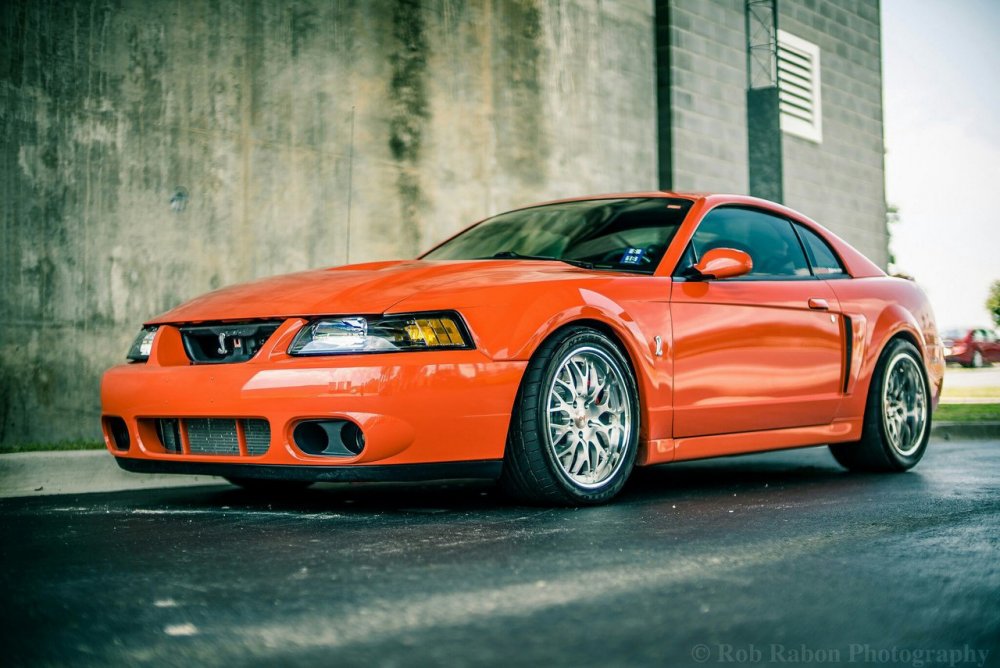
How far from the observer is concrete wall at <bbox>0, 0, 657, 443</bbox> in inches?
303

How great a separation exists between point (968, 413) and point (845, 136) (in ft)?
20.1

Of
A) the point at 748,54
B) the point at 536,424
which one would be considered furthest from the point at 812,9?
the point at 536,424

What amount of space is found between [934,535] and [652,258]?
5.92 feet

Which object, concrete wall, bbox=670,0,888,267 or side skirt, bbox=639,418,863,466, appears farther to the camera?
concrete wall, bbox=670,0,888,267

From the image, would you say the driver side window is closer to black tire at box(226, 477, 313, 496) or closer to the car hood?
the car hood

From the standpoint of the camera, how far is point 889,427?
6.55 meters

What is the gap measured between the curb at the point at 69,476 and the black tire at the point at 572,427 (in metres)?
2.20

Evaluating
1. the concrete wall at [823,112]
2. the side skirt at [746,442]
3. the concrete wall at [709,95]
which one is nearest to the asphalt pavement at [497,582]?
the side skirt at [746,442]

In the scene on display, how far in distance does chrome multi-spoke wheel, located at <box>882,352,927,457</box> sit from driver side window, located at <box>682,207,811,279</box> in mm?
881

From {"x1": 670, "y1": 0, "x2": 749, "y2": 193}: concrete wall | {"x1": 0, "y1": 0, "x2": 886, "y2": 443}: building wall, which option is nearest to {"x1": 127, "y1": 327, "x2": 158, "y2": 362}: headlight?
{"x1": 0, "y1": 0, "x2": 886, "y2": 443}: building wall

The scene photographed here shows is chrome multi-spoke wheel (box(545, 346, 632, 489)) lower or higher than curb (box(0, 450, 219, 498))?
higher

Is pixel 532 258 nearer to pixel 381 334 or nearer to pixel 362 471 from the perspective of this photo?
pixel 381 334

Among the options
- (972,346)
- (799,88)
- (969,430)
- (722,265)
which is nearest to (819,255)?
(722,265)

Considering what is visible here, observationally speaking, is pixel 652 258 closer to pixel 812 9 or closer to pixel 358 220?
pixel 358 220
